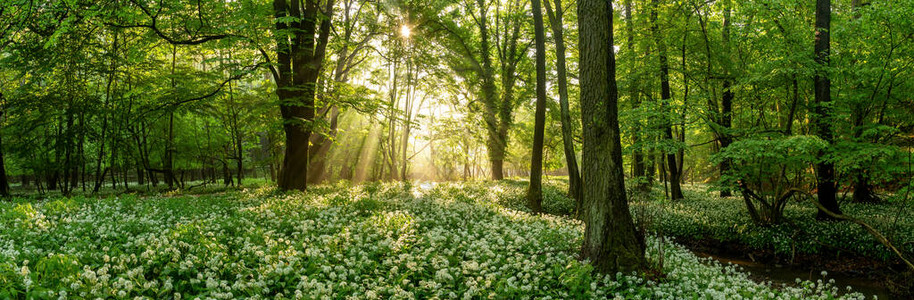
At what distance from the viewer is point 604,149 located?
6.71 meters

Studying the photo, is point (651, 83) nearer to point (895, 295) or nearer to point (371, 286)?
point (895, 295)

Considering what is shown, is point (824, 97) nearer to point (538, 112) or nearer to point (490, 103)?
point (538, 112)

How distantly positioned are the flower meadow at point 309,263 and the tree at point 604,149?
0.36 m

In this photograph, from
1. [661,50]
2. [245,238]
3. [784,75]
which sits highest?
[661,50]

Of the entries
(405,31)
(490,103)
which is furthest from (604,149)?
(490,103)

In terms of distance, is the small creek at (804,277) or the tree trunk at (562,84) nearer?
the small creek at (804,277)

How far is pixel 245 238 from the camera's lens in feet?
22.2

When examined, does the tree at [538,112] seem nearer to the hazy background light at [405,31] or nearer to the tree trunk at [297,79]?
the tree trunk at [297,79]

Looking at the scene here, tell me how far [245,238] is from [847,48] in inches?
700

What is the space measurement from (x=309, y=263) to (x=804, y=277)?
41.4 ft

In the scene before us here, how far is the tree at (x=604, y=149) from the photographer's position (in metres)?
6.58

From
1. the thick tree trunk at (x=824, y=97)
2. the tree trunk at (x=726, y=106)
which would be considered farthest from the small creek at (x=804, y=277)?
the thick tree trunk at (x=824, y=97)

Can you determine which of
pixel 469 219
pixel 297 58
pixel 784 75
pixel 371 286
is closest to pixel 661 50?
pixel 784 75

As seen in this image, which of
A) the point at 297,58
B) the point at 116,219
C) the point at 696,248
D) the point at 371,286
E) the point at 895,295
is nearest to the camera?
the point at 371,286
